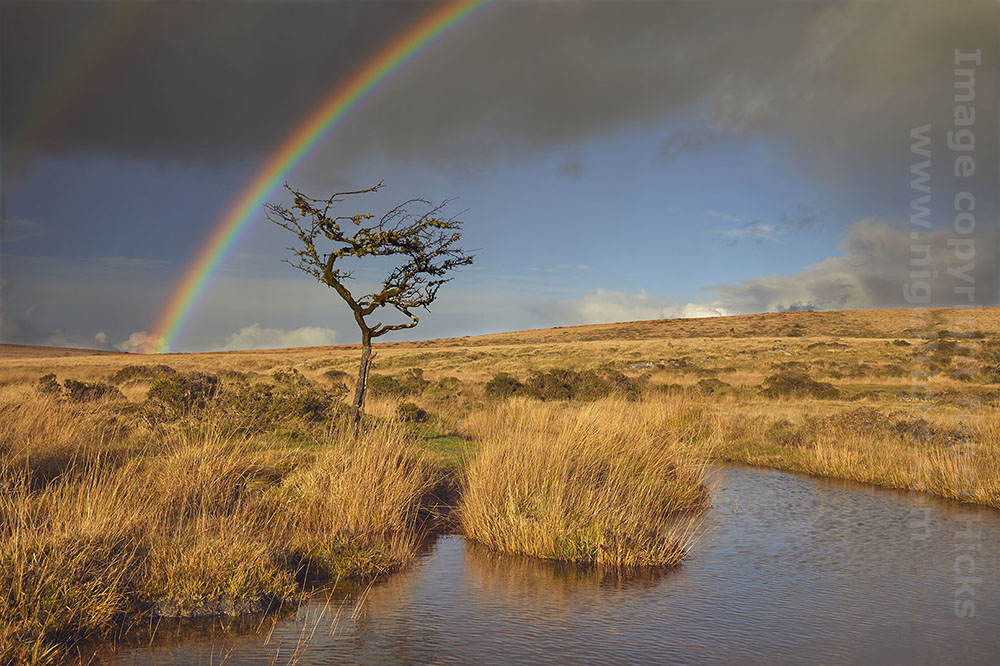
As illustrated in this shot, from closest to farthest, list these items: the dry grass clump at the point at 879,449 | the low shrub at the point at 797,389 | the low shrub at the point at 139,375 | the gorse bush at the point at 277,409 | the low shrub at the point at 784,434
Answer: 1. the dry grass clump at the point at 879,449
2. the gorse bush at the point at 277,409
3. the low shrub at the point at 784,434
4. the low shrub at the point at 797,389
5. the low shrub at the point at 139,375

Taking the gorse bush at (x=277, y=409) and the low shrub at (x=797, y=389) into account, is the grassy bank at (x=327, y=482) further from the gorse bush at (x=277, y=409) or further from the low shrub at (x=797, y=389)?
the low shrub at (x=797, y=389)

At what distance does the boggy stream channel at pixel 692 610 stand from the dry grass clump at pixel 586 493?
0.35 meters

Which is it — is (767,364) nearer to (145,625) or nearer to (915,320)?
(145,625)

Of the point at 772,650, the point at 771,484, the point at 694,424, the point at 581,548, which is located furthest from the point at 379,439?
→ the point at 694,424

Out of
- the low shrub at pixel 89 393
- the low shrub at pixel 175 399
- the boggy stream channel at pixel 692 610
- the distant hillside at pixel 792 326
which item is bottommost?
the boggy stream channel at pixel 692 610

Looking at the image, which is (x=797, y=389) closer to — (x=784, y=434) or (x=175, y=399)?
(x=784, y=434)

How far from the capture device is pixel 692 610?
24.9 feet

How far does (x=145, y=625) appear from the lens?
6.77m

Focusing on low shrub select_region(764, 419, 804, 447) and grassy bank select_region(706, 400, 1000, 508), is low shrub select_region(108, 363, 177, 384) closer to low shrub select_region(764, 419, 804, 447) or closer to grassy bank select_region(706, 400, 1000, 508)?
grassy bank select_region(706, 400, 1000, 508)

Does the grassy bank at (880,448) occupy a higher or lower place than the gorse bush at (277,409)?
lower

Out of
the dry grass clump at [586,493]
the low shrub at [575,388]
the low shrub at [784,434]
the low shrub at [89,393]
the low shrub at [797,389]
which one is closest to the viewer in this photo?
the dry grass clump at [586,493]

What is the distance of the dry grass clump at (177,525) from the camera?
645cm

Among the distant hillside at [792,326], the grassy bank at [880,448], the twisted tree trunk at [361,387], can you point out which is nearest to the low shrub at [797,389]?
the grassy bank at [880,448]

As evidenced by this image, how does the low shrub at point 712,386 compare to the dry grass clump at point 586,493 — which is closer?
the dry grass clump at point 586,493
